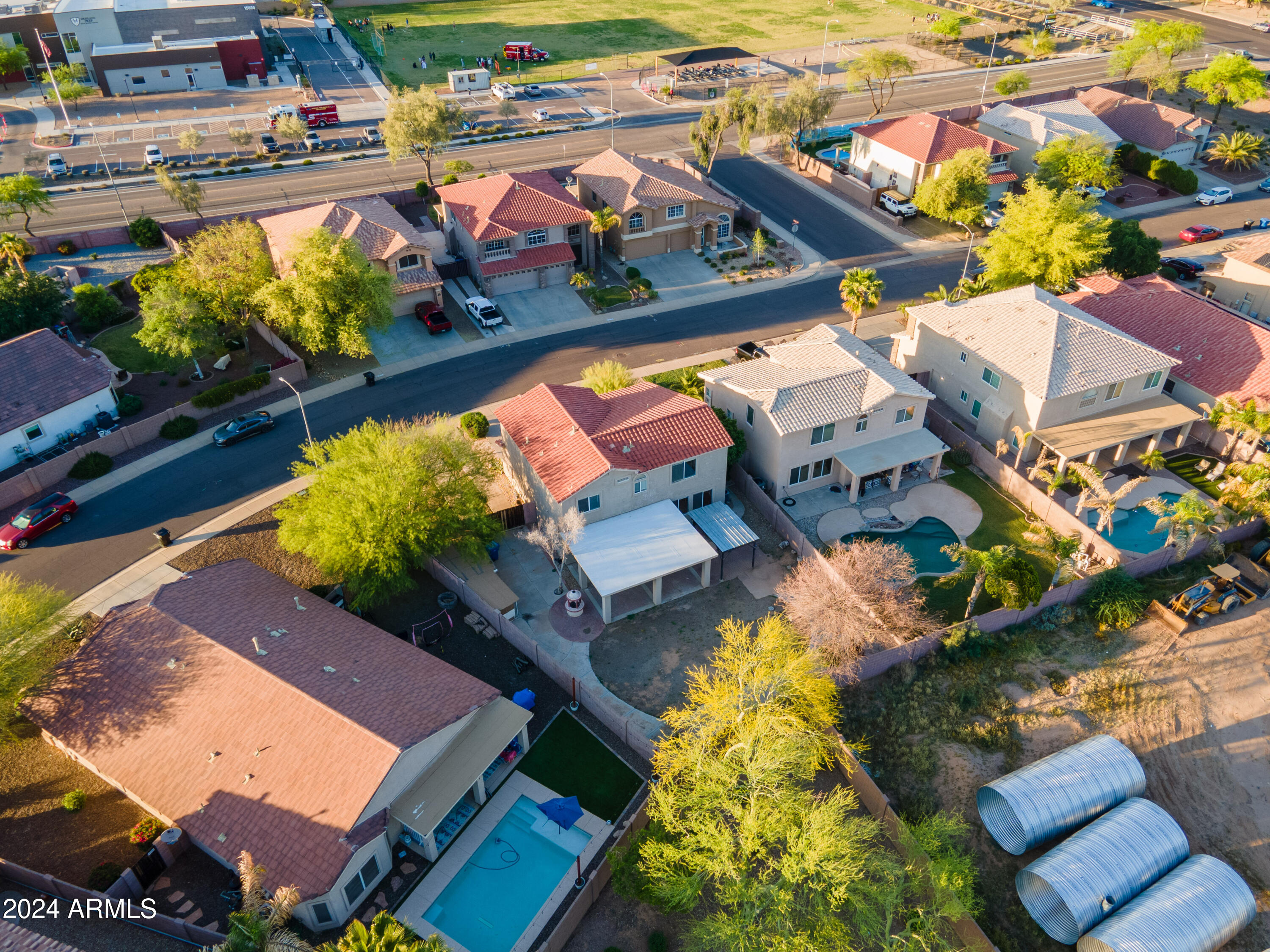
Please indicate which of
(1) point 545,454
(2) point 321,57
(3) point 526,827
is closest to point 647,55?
(2) point 321,57

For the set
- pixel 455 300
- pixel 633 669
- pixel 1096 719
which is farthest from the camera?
pixel 455 300

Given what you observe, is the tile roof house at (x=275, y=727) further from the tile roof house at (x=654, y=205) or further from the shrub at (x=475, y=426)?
the tile roof house at (x=654, y=205)

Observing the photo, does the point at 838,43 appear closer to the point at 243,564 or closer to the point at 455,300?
the point at 455,300

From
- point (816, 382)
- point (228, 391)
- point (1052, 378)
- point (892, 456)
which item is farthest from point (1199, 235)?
point (228, 391)

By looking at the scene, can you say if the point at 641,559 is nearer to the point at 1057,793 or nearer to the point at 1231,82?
the point at 1057,793

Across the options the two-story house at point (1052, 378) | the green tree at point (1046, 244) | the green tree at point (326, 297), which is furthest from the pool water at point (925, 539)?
the green tree at point (326, 297)
